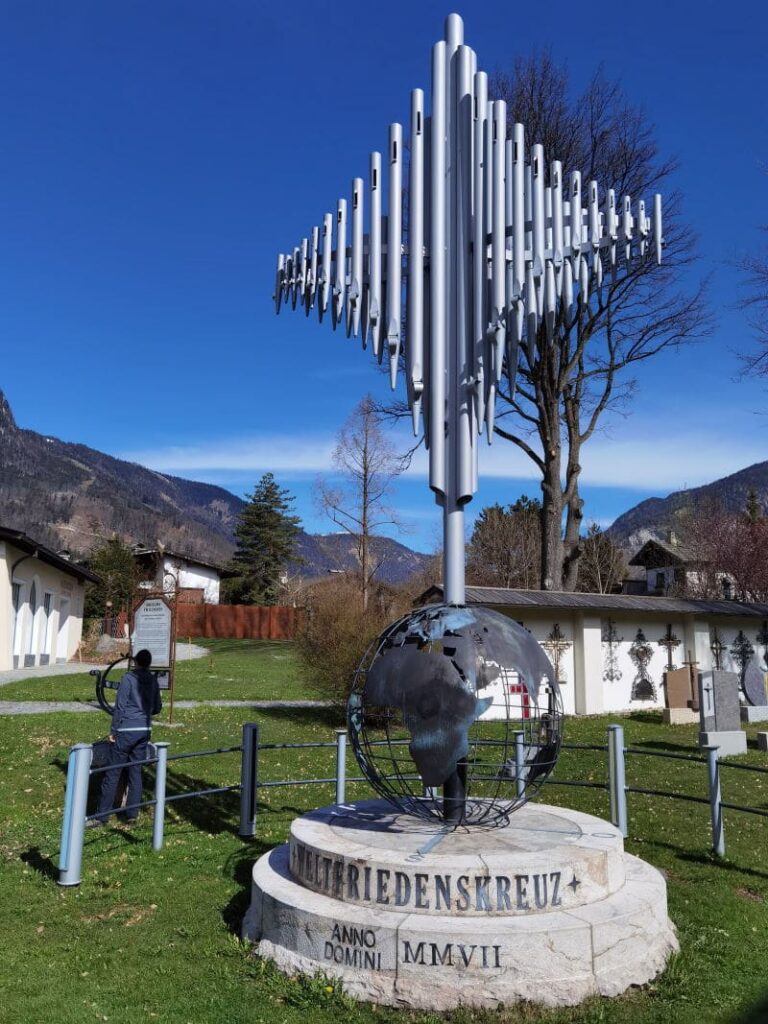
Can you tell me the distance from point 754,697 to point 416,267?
1693 cm

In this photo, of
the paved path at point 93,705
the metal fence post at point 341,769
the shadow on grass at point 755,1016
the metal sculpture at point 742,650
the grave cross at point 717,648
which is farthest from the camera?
the metal sculpture at point 742,650

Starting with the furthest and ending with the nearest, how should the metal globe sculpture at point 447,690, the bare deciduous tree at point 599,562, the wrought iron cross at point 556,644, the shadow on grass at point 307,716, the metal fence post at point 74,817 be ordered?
the bare deciduous tree at point 599,562
the wrought iron cross at point 556,644
the shadow on grass at point 307,716
the metal fence post at point 74,817
the metal globe sculpture at point 447,690

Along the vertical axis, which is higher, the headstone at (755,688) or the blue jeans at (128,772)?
the headstone at (755,688)

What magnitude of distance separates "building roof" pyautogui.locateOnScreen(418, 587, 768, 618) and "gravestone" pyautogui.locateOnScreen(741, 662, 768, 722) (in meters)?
2.24

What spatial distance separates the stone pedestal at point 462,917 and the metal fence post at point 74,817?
2.01 meters

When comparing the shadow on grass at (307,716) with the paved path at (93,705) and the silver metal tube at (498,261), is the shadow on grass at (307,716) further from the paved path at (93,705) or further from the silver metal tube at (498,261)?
the silver metal tube at (498,261)

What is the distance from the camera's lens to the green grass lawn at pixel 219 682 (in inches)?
853

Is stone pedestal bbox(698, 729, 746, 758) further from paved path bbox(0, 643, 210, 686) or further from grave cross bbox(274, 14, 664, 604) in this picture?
paved path bbox(0, 643, 210, 686)

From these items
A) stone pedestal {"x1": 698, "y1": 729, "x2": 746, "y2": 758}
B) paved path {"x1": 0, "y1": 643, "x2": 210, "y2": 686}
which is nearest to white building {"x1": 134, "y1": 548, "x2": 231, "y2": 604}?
paved path {"x1": 0, "y1": 643, "x2": 210, "y2": 686}

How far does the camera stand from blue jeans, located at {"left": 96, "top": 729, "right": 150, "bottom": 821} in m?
9.27

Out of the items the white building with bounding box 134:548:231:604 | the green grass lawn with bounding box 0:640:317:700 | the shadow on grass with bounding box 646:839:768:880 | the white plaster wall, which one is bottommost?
the shadow on grass with bounding box 646:839:768:880

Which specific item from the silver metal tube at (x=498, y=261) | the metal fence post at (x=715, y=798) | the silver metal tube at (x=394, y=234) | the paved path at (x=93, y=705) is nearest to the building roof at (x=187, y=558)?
the paved path at (x=93, y=705)

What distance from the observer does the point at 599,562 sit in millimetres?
53969

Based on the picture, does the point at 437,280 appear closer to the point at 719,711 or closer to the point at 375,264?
the point at 375,264
